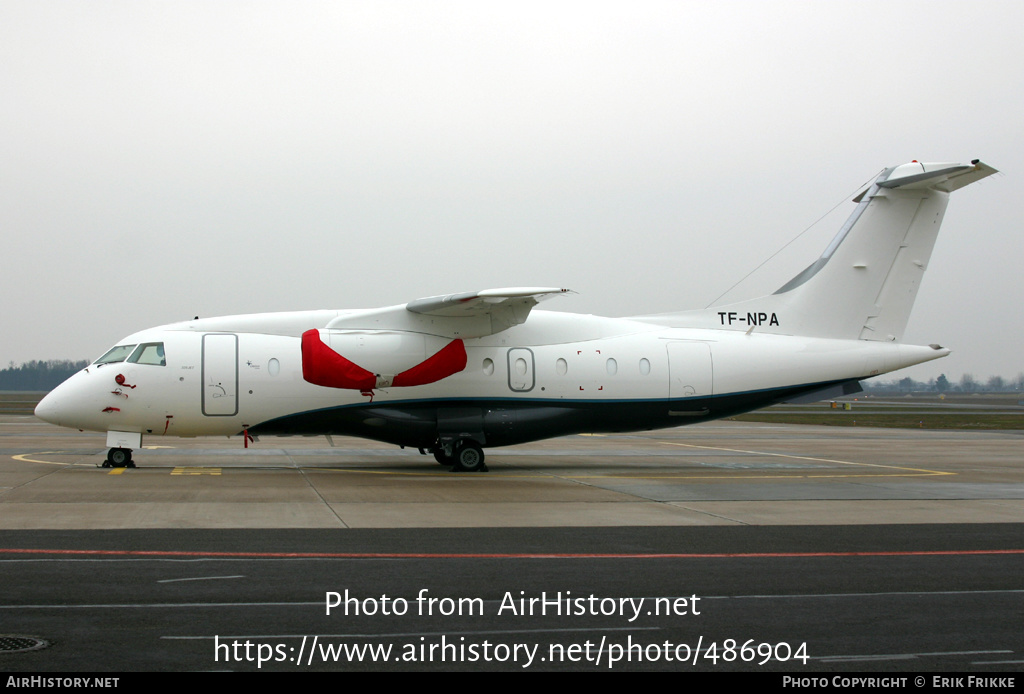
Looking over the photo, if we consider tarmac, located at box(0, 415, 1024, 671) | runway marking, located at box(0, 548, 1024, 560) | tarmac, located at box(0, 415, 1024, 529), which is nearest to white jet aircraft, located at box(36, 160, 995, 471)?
tarmac, located at box(0, 415, 1024, 529)

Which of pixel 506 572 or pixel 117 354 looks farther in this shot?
pixel 117 354

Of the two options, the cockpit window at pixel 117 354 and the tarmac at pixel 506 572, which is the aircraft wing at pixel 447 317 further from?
the cockpit window at pixel 117 354

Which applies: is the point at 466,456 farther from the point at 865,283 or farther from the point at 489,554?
the point at 865,283

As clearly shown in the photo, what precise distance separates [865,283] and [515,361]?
357 inches

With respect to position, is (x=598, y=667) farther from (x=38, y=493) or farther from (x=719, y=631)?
(x=38, y=493)

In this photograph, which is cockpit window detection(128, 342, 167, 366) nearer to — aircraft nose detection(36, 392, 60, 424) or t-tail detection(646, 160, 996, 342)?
aircraft nose detection(36, 392, 60, 424)

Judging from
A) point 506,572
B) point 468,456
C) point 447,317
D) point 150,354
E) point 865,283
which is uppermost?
point 865,283

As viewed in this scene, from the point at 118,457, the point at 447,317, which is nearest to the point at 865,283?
the point at 447,317

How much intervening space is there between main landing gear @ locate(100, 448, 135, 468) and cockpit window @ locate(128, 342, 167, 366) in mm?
2114

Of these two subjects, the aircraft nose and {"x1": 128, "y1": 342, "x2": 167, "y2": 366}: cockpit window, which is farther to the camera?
{"x1": 128, "y1": 342, "x2": 167, "y2": 366}: cockpit window

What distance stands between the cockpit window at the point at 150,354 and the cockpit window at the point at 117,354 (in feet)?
0.66

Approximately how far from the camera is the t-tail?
2222cm

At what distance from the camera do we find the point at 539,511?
1421 cm

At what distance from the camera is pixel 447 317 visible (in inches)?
798
